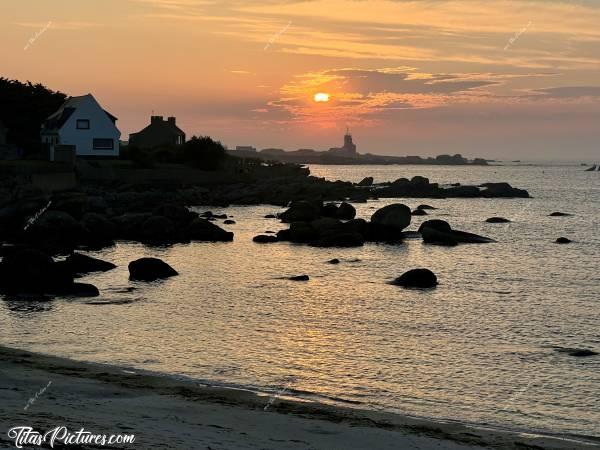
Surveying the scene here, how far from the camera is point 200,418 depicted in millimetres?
15094

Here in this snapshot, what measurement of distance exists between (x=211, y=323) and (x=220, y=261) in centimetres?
1825

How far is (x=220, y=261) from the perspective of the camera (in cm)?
4556

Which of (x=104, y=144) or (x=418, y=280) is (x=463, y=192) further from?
(x=418, y=280)

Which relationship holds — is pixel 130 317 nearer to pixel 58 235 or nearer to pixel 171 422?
pixel 171 422

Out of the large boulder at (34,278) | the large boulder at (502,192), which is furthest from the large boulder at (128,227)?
the large boulder at (502,192)

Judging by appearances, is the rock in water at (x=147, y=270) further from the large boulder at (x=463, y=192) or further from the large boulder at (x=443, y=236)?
the large boulder at (x=463, y=192)

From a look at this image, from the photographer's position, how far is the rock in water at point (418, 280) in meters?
37.4

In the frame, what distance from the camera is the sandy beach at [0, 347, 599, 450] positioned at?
13.3 metres

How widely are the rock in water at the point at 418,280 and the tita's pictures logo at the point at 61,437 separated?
85.7 ft

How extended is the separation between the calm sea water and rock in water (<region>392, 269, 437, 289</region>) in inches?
30.1

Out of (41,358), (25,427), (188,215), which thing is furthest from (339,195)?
(25,427)

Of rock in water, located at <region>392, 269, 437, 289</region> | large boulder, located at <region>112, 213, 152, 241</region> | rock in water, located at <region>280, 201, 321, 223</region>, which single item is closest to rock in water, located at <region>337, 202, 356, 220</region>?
rock in water, located at <region>280, 201, 321, 223</region>

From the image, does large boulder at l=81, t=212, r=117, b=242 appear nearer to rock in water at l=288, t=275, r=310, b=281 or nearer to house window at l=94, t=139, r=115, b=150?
rock in water at l=288, t=275, r=310, b=281

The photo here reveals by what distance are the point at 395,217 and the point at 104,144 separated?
161ft
